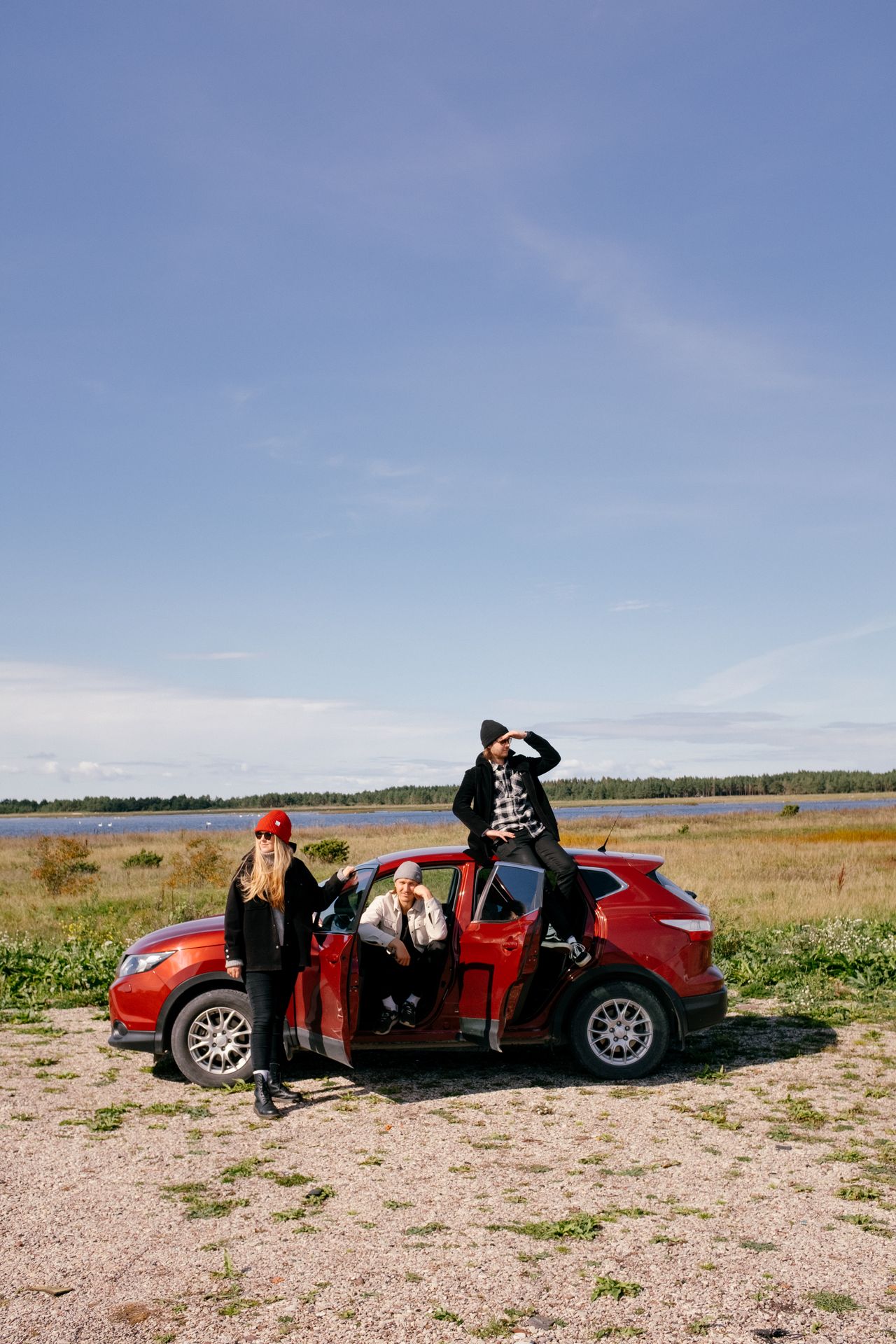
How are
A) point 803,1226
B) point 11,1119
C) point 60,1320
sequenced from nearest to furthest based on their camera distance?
point 60,1320
point 803,1226
point 11,1119

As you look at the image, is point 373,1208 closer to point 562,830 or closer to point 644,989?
point 644,989

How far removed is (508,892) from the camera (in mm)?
7387

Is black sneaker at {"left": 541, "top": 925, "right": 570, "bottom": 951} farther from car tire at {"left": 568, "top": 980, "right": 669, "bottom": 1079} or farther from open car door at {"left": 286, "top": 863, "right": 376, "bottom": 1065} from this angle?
open car door at {"left": 286, "top": 863, "right": 376, "bottom": 1065}

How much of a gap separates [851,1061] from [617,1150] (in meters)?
3.11

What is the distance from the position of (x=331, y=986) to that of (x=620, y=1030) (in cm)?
221

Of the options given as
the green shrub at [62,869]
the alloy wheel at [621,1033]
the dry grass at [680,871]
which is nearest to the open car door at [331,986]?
the alloy wheel at [621,1033]

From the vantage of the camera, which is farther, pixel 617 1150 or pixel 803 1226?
pixel 617 1150

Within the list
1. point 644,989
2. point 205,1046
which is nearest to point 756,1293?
point 644,989

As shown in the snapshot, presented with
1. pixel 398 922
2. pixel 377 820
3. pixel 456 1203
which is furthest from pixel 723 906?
pixel 377 820

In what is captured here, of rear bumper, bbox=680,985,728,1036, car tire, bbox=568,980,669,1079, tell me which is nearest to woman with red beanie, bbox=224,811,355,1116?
car tire, bbox=568,980,669,1079

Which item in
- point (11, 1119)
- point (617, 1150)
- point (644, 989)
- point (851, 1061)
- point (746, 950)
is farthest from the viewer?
point (746, 950)

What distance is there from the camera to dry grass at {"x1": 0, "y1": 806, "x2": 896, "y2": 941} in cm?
1767

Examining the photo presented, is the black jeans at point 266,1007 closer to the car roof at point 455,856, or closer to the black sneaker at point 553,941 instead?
the car roof at point 455,856

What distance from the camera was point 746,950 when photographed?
12914 millimetres
